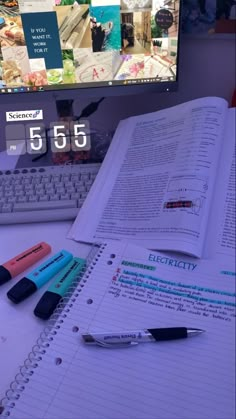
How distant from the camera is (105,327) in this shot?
0.37 meters

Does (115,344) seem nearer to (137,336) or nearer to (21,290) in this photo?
(137,336)

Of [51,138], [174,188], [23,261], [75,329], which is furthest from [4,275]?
[51,138]

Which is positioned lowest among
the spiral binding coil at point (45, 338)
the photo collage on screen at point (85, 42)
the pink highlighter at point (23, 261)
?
the spiral binding coil at point (45, 338)

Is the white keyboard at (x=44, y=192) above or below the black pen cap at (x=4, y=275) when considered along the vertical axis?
above

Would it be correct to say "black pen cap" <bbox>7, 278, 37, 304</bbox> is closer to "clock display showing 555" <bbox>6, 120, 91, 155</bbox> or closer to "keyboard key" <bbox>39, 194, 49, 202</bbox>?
"keyboard key" <bbox>39, 194, 49, 202</bbox>

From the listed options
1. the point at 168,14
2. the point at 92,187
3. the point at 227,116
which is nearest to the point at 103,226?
the point at 92,187

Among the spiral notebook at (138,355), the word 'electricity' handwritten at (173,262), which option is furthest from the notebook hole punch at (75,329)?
the word 'electricity' handwritten at (173,262)

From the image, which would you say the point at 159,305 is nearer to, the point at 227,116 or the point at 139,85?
the point at 227,116

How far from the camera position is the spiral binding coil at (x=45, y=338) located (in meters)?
0.33

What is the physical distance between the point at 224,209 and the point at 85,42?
0.39 meters

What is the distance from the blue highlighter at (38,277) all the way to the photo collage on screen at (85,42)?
1.15 ft

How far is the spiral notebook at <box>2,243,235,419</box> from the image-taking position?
31 cm

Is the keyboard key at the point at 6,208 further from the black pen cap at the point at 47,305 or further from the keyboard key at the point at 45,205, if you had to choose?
the black pen cap at the point at 47,305

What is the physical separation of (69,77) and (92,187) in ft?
0.73
